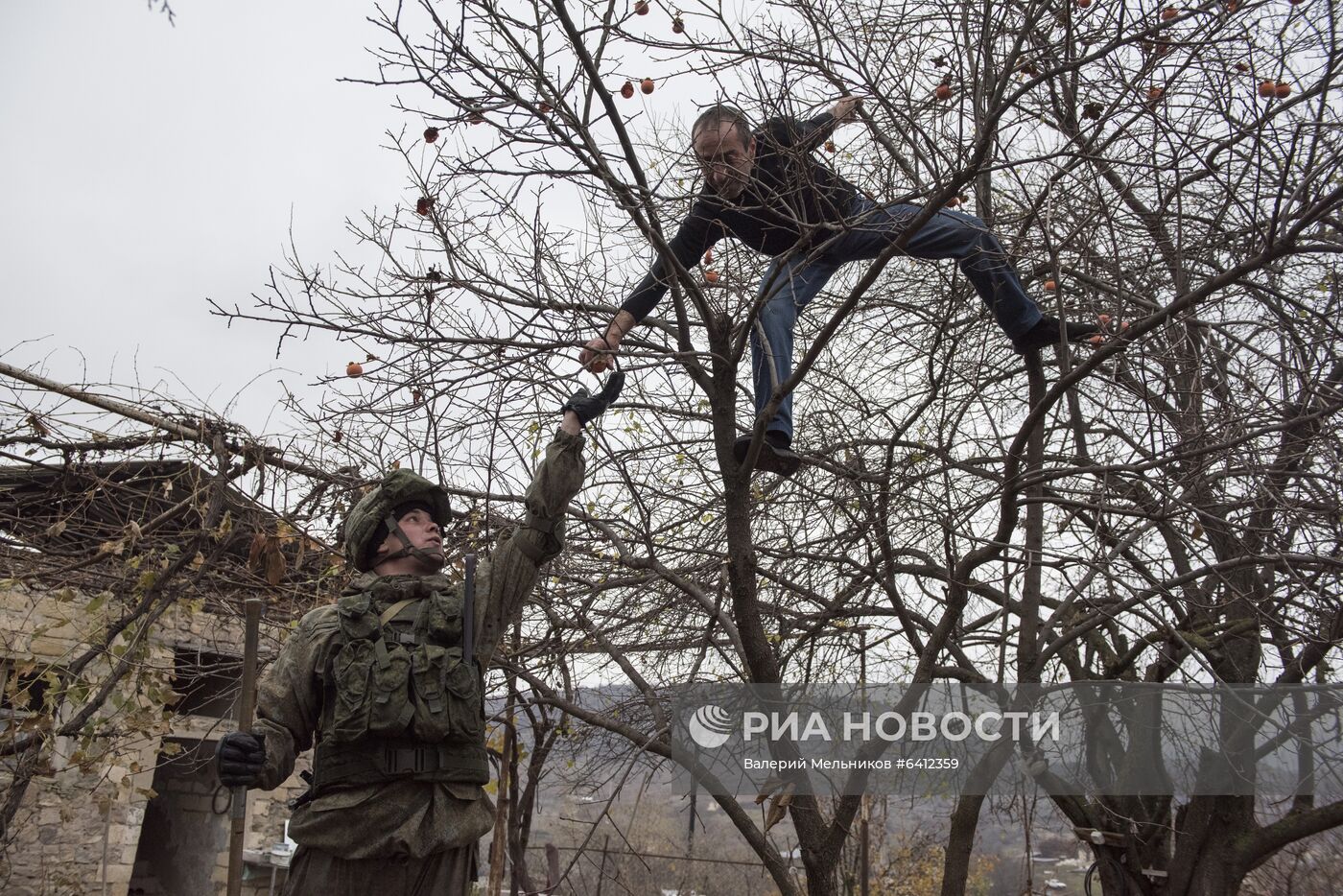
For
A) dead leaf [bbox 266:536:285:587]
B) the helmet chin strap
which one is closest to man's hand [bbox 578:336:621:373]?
the helmet chin strap

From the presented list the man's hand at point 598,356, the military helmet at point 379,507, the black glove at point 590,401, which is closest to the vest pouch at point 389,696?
the military helmet at point 379,507

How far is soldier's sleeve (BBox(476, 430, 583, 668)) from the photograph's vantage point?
9.32 ft

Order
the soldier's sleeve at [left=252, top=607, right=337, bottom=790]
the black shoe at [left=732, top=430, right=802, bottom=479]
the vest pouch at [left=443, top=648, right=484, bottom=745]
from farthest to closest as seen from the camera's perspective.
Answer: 1. the black shoe at [left=732, top=430, right=802, bottom=479]
2. the soldier's sleeve at [left=252, top=607, right=337, bottom=790]
3. the vest pouch at [left=443, top=648, right=484, bottom=745]

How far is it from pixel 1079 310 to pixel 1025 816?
2355mm

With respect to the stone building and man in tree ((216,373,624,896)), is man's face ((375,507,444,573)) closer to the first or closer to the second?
man in tree ((216,373,624,896))

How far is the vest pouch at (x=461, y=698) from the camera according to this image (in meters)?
2.69

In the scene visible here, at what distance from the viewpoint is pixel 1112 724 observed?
6270 mm

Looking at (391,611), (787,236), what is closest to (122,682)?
(391,611)

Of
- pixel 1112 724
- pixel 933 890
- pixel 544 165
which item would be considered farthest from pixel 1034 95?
pixel 933 890

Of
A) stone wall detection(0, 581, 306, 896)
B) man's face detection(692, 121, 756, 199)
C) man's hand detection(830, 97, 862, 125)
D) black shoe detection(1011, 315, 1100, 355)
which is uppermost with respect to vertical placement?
man's hand detection(830, 97, 862, 125)

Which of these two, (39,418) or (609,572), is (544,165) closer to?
(609,572)

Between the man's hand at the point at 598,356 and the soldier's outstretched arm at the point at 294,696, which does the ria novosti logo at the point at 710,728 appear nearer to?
the man's hand at the point at 598,356

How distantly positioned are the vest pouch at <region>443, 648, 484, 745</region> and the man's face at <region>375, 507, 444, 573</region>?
389 millimetres

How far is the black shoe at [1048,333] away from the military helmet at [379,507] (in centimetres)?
233
